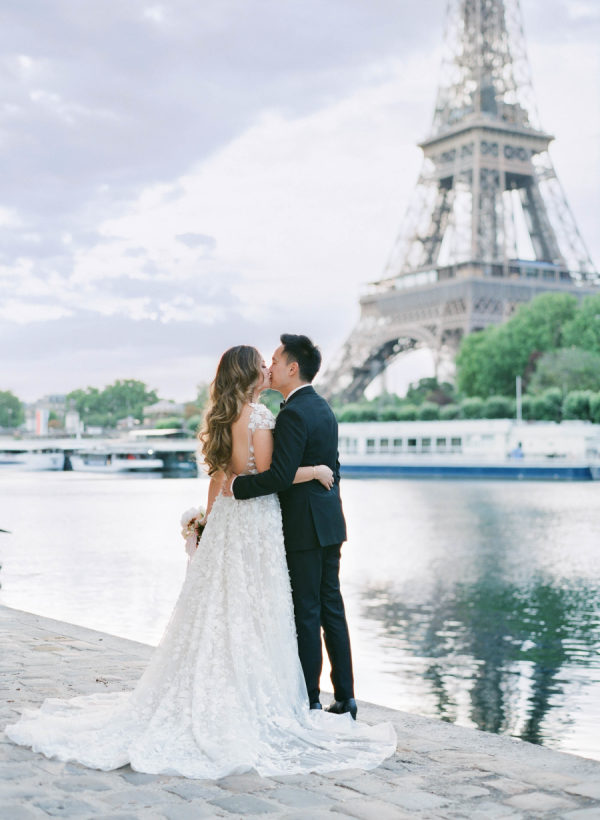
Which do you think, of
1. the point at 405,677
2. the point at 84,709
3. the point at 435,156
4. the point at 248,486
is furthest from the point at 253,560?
the point at 435,156

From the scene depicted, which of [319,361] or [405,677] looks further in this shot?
[405,677]

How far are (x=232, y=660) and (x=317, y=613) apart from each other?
45 centimetres

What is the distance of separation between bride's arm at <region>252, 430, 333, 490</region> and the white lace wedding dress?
4cm

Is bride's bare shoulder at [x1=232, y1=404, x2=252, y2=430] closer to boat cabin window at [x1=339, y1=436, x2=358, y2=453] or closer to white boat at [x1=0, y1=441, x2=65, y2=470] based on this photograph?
boat cabin window at [x1=339, y1=436, x2=358, y2=453]

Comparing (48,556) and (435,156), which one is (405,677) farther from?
(435,156)

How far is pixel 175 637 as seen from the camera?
4625mm

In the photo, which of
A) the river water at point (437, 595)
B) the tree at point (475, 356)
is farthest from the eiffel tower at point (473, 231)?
the river water at point (437, 595)

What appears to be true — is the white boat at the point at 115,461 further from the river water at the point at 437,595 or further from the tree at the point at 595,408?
the river water at the point at 437,595

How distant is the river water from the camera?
26.8ft

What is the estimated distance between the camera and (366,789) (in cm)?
395

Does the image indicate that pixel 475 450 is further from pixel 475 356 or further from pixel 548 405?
pixel 475 356

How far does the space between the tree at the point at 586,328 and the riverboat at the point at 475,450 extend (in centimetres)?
601

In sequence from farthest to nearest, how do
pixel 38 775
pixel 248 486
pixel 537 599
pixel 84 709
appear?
pixel 537 599 → pixel 84 709 → pixel 248 486 → pixel 38 775

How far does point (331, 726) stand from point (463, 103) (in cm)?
7111
